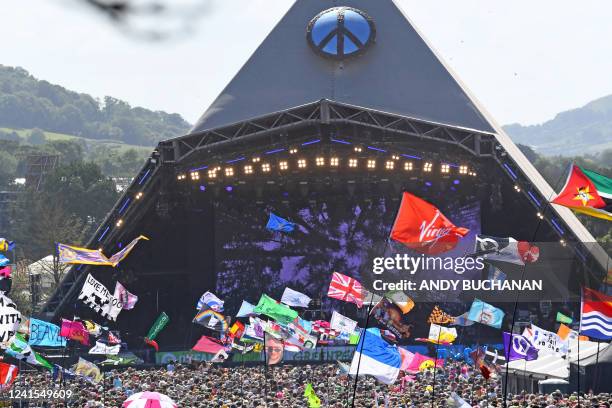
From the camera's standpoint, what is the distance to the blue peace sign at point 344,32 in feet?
151

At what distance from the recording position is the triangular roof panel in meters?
44.7

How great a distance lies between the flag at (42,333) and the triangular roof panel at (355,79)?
627 inches

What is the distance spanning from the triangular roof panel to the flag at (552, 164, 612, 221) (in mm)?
24003

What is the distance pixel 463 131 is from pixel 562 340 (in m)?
13.6

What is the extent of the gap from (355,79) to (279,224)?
738 cm

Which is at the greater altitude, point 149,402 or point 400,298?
point 400,298

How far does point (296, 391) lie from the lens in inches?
1017

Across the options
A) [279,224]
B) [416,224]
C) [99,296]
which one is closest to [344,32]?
[279,224]

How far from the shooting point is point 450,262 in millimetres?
40750

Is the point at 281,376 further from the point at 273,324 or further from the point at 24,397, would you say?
the point at 24,397

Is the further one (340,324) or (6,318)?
(340,324)

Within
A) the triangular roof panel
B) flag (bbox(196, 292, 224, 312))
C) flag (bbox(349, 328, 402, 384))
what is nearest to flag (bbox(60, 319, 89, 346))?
flag (bbox(196, 292, 224, 312))

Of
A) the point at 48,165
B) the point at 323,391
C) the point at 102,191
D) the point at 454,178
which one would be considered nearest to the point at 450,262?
the point at 454,178

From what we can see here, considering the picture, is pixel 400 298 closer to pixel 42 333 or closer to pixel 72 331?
pixel 72 331
